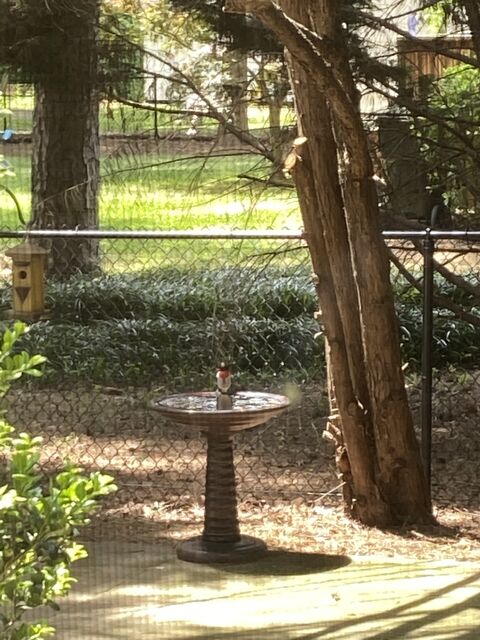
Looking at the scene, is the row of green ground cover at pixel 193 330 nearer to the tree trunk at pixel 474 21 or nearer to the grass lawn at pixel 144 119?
the grass lawn at pixel 144 119

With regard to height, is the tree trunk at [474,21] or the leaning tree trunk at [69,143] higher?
the tree trunk at [474,21]

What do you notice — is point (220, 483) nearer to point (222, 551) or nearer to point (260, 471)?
point (222, 551)

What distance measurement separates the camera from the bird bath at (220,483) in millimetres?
4770

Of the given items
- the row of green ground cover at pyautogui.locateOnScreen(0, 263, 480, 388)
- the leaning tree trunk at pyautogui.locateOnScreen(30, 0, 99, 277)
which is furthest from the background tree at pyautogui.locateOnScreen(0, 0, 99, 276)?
the row of green ground cover at pyautogui.locateOnScreen(0, 263, 480, 388)

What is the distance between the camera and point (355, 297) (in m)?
5.05

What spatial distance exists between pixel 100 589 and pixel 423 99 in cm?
319

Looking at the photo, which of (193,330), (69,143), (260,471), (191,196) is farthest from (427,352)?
(69,143)

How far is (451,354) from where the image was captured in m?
8.89

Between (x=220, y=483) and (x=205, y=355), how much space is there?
3.46 m

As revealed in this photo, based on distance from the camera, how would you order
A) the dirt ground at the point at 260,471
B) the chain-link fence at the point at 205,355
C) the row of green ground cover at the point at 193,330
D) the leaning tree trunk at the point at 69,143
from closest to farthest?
the dirt ground at the point at 260,471 → the chain-link fence at the point at 205,355 → the leaning tree trunk at the point at 69,143 → the row of green ground cover at the point at 193,330

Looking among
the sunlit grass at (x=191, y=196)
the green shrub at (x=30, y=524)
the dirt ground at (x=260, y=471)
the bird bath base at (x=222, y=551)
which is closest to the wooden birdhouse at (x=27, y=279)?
the dirt ground at (x=260, y=471)

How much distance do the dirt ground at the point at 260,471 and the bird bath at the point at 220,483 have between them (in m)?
0.29

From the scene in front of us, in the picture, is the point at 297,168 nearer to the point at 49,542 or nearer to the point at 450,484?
the point at 450,484

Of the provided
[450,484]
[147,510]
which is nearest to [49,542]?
[147,510]
